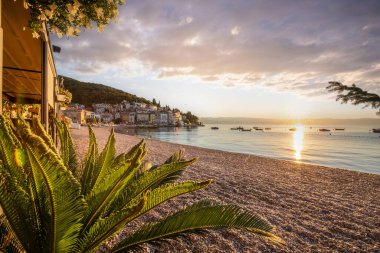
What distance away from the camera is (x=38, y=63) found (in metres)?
5.93

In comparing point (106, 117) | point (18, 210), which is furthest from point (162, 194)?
point (106, 117)

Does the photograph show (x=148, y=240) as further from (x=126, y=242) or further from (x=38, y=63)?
(x=38, y=63)

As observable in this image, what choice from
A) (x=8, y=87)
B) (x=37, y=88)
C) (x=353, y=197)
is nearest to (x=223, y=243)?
(x=353, y=197)

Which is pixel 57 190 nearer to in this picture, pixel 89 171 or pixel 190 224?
pixel 190 224

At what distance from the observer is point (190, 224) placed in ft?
5.87

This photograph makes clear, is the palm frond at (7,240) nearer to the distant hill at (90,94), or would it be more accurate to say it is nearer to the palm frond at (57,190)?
the palm frond at (57,190)

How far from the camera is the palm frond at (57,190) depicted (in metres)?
1.23

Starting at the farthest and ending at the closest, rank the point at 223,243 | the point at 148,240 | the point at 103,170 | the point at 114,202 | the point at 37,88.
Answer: the point at 37,88, the point at 223,243, the point at 103,170, the point at 114,202, the point at 148,240

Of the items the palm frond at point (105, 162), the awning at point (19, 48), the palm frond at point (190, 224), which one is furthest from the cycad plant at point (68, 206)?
the awning at point (19, 48)

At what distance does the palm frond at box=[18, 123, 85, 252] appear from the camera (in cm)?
123

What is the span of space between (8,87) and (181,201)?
7.57m

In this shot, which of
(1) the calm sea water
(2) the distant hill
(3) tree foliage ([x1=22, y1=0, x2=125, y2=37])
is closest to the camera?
(3) tree foliage ([x1=22, y1=0, x2=125, y2=37])

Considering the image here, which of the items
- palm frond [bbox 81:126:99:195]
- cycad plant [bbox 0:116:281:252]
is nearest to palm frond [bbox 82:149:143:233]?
cycad plant [bbox 0:116:281:252]

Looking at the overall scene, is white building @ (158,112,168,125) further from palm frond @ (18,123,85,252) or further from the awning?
palm frond @ (18,123,85,252)
